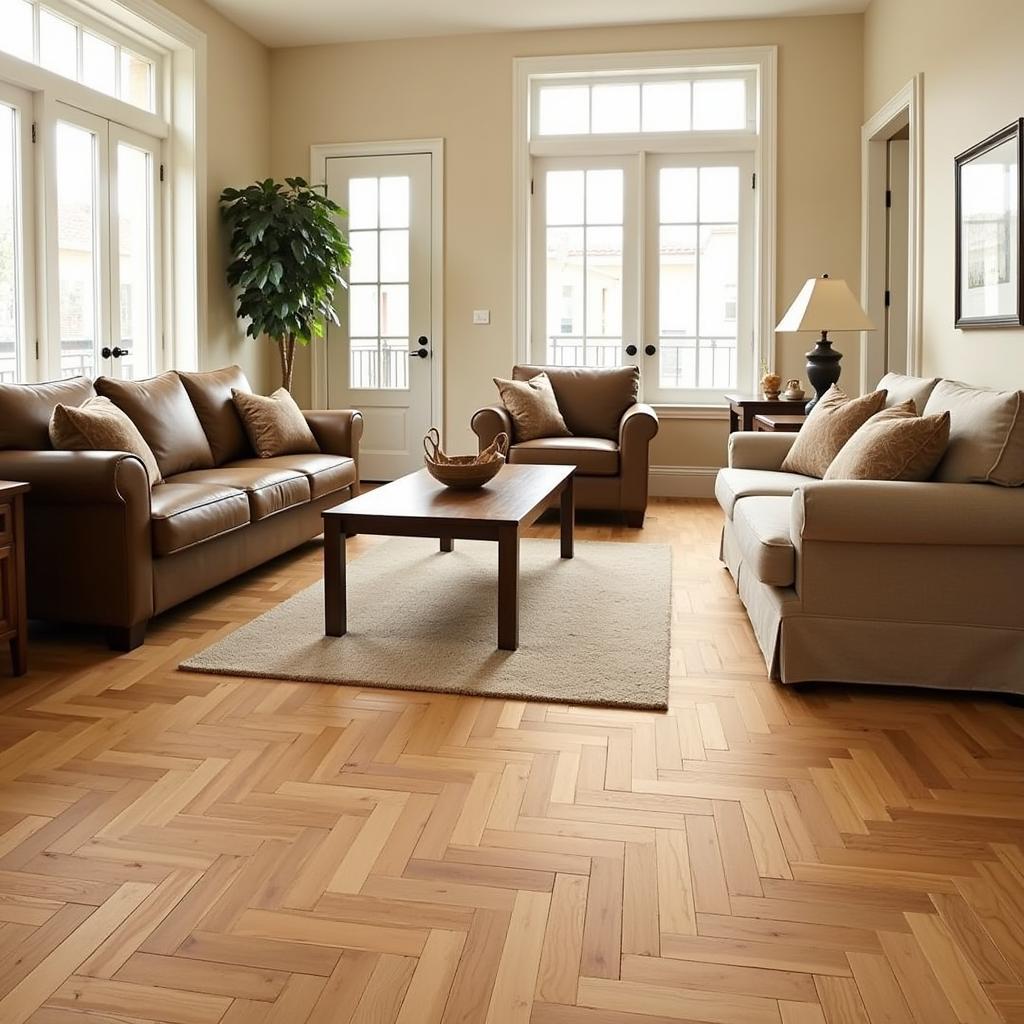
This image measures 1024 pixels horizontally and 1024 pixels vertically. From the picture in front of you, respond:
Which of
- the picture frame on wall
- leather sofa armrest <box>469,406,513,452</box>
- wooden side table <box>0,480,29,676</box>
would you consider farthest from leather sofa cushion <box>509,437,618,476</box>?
wooden side table <box>0,480,29,676</box>

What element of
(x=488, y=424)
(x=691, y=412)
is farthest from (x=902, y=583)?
(x=691, y=412)

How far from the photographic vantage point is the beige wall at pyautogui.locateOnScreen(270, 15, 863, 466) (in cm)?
639

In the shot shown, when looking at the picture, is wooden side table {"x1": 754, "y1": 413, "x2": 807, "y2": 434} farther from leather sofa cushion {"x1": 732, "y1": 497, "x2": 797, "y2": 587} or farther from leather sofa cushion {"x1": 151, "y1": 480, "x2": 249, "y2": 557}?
leather sofa cushion {"x1": 151, "y1": 480, "x2": 249, "y2": 557}

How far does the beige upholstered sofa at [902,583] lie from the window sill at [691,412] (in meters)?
3.75

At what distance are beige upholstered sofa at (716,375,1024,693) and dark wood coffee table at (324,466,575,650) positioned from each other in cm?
81

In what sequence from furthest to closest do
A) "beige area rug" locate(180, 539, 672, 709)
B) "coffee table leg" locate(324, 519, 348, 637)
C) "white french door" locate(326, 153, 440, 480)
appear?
"white french door" locate(326, 153, 440, 480)
"coffee table leg" locate(324, 519, 348, 637)
"beige area rug" locate(180, 539, 672, 709)

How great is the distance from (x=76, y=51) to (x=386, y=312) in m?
2.58

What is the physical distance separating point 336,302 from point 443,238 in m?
0.90

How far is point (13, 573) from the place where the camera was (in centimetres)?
302

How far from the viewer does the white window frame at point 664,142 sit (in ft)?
21.2

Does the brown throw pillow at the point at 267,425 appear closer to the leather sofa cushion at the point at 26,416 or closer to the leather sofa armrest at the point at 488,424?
the leather sofa armrest at the point at 488,424

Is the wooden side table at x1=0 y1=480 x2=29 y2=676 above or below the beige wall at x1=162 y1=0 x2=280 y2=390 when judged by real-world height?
below

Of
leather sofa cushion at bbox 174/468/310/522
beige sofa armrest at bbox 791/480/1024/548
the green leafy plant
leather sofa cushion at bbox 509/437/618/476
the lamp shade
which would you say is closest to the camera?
beige sofa armrest at bbox 791/480/1024/548

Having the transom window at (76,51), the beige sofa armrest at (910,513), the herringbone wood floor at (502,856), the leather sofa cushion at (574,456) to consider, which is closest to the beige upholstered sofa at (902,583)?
the beige sofa armrest at (910,513)
